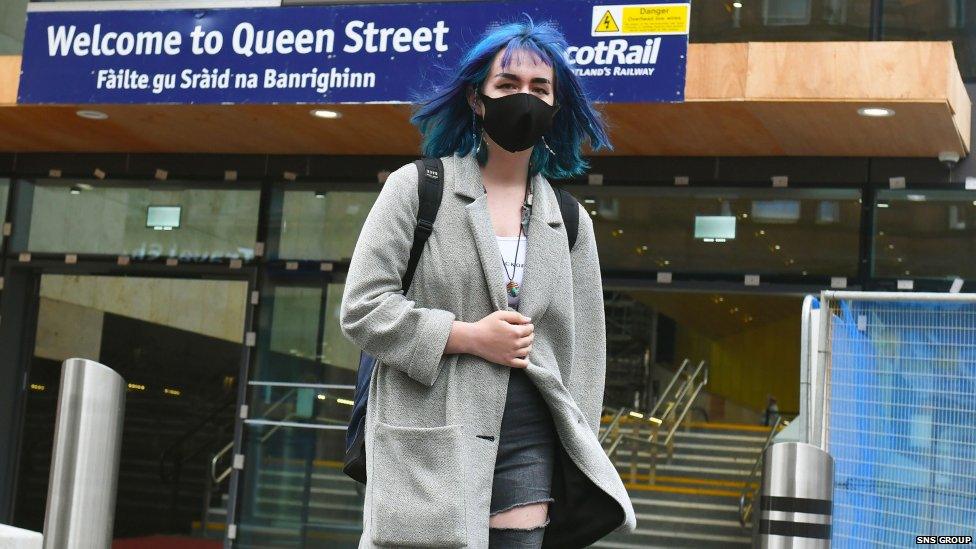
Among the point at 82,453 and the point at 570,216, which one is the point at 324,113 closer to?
the point at 82,453

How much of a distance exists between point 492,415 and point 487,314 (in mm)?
217

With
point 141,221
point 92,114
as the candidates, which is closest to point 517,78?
point 92,114

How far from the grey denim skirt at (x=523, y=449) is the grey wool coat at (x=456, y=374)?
3 centimetres

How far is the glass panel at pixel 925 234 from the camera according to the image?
10203 millimetres

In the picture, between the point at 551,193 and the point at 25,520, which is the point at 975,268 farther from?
the point at 25,520

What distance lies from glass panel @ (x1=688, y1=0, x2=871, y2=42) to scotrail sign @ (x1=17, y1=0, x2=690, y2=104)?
1.76 m

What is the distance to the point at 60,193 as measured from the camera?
41.9 feet

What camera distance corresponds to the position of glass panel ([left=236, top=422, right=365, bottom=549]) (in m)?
11.7

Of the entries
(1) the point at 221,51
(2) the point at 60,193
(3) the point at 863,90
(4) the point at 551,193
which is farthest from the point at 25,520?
(4) the point at 551,193

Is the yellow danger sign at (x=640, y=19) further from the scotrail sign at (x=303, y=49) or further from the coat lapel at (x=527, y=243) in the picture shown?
the coat lapel at (x=527, y=243)

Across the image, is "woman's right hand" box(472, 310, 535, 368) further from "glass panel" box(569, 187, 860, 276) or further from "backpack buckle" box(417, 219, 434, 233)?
"glass panel" box(569, 187, 860, 276)

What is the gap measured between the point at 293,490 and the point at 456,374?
9504mm

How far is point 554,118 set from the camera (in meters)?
2.95

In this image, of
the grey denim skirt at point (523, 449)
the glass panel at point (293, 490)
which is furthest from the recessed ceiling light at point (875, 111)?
the grey denim skirt at point (523, 449)
